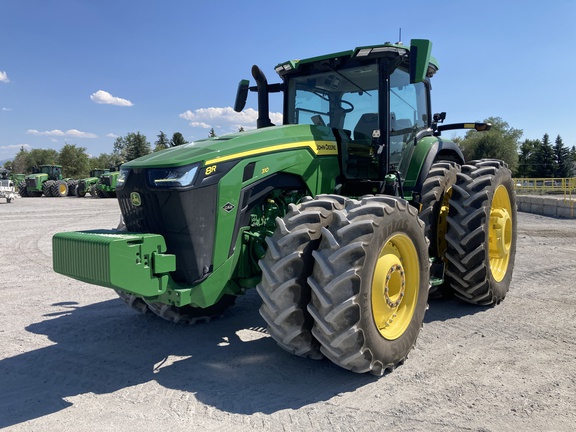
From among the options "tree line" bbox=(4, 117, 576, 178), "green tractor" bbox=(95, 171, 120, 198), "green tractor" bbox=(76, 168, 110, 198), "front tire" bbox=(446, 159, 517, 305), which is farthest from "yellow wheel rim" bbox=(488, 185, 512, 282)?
"tree line" bbox=(4, 117, 576, 178)

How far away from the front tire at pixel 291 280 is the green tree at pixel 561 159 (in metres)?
73.1

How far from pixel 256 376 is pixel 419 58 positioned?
307 cm

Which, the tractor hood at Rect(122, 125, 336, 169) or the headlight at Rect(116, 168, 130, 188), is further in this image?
the headlight at Rect(116, 168, 130, 188)

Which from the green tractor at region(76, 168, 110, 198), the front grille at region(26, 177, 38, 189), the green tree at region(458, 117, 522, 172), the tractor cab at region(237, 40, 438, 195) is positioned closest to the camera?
the tractor cab at region(237, 40, 438, 195)

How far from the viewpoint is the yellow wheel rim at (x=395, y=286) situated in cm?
364

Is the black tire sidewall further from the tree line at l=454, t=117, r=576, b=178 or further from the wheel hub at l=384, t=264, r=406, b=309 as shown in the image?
the tree line at l=454, t=117, r=576, b=178

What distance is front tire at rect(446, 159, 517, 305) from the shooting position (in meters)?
4.97

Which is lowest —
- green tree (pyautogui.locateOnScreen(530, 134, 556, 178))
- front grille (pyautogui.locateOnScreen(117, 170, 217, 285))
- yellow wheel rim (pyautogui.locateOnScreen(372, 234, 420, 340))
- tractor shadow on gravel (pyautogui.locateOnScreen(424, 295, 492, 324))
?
tractor shadow on gravel (pyautogui.locateOnScreen(424, 295, 492, 324))

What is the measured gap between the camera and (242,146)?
3873 mm

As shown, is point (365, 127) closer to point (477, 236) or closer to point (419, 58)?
point (419, 58)

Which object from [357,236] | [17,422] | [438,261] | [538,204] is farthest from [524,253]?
[538,204]

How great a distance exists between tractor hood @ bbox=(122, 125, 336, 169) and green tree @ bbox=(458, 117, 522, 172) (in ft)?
207

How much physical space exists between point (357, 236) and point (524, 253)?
283 inches

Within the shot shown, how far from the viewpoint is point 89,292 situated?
6.38 metres
